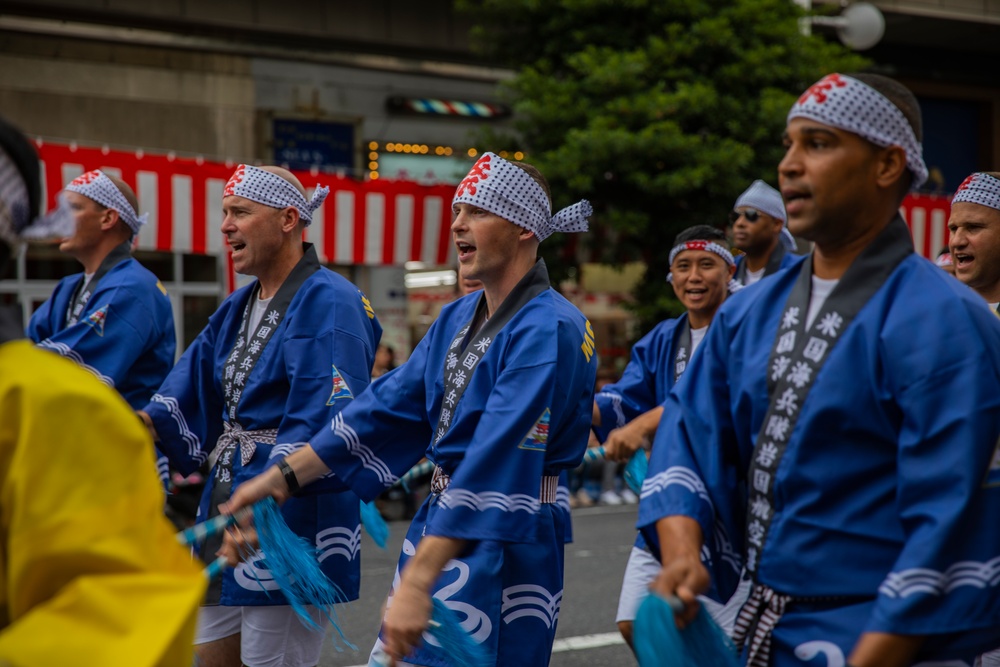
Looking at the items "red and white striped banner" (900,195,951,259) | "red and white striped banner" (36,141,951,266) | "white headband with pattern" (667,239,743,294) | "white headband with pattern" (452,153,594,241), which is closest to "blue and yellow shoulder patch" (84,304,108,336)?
"white headband with pattern" (452,153,594,241)

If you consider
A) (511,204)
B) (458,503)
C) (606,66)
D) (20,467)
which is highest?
(606,66)

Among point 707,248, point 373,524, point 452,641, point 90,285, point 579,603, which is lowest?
point 579,603

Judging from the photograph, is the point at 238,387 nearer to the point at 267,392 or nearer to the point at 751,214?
the point at 267,392

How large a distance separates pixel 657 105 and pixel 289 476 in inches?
322

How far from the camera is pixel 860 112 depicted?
2.26 m

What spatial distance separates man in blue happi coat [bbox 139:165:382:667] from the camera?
12.7 ft

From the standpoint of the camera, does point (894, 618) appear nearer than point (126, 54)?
Yes

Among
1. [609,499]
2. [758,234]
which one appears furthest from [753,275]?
[609,499]

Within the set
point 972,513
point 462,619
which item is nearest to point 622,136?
point 462,619

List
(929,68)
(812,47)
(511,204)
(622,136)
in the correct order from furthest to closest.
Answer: (929,68)
(812,47)
(622,136)
(511,204)

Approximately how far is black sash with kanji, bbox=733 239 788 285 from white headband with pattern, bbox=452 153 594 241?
8.12ft

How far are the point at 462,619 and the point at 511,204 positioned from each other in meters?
1.21

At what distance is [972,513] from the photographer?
2.07m

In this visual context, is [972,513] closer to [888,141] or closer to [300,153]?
[888,141]
